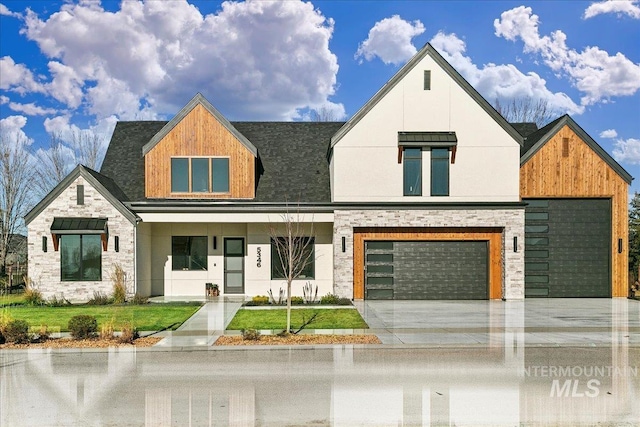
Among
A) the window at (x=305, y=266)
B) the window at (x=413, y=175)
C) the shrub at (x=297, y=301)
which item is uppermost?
the window at (x=413, y=175)

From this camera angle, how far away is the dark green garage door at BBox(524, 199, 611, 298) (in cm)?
2164

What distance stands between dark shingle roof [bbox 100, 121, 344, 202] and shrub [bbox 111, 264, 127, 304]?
347 cm

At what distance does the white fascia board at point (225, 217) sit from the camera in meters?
20.7

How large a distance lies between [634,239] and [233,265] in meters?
23.2

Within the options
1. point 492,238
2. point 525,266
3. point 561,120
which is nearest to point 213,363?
point 492,238

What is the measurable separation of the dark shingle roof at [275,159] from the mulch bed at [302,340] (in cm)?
981

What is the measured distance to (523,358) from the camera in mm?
10242

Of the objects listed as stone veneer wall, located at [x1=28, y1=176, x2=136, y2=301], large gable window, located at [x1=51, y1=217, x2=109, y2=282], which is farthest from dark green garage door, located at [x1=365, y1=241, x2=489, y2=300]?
large gable window, located at [x1=51, y1=217, x2=109, y2=282]

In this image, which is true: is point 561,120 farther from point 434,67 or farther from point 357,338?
point 357,338

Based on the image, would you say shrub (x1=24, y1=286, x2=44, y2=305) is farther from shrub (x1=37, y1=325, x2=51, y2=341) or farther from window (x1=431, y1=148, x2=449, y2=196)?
window (x1=431, y1=148, x2=449, y2=196)

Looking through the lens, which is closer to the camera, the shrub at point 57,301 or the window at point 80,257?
the shrub at point 57,301

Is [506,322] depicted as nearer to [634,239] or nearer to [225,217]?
[225,217]

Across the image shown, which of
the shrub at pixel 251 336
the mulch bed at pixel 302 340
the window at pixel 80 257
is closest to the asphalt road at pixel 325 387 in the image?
the mulch bed at pixel 302 340

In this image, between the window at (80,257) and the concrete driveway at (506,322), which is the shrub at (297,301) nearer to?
the concrete driveway at (506,322)
